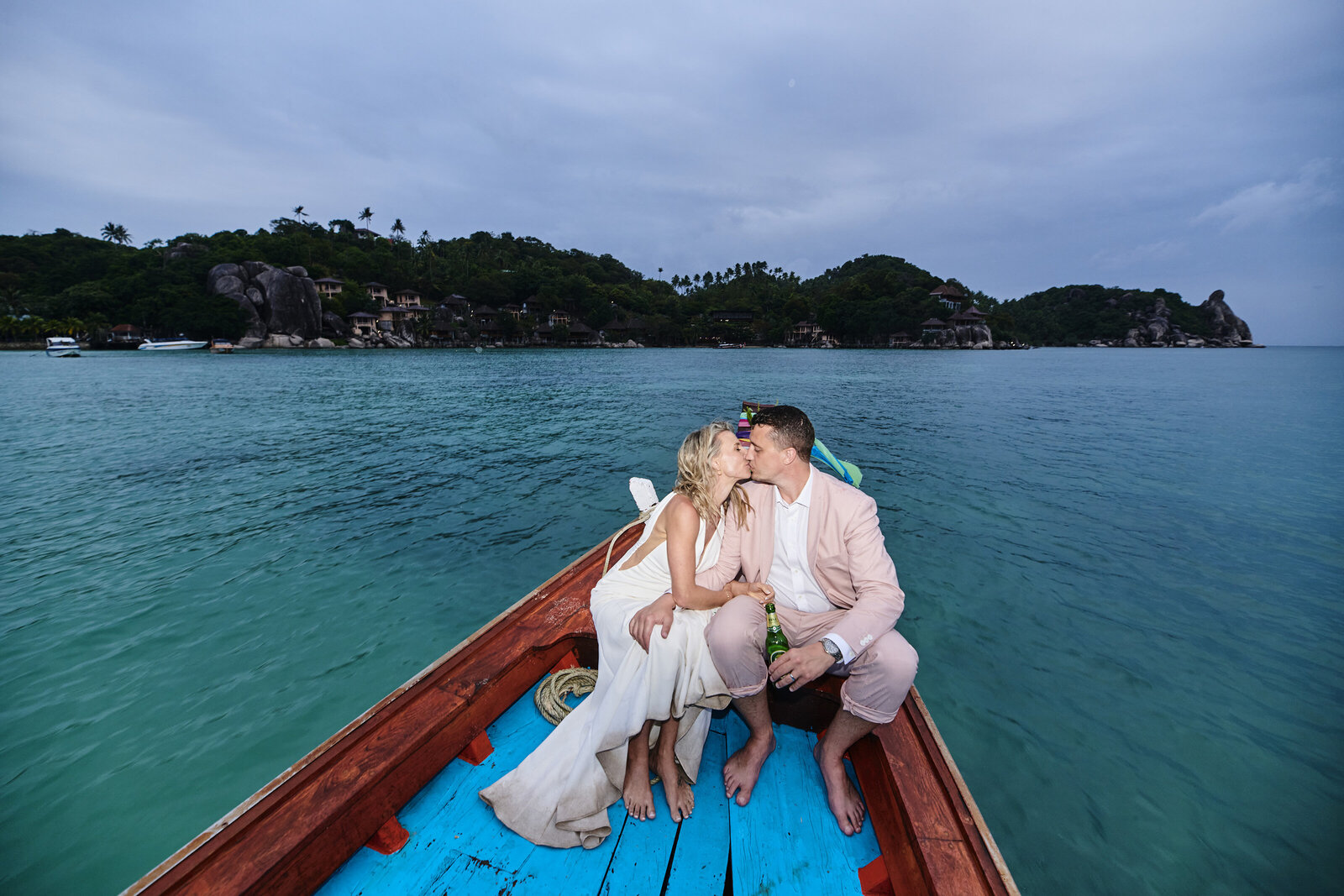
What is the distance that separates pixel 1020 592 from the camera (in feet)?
19.0

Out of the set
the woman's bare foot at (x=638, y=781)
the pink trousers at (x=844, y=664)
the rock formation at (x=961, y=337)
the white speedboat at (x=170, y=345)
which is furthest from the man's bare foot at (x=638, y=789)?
the rock formation at (x=961, y=337)

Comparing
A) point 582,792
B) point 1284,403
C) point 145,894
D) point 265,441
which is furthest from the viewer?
point 1284,403

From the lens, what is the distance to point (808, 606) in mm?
2580

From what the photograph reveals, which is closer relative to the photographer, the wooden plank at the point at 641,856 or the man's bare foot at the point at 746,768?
the wooden plank at the point at 641,856

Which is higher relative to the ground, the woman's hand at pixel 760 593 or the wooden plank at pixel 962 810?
the woman's hand at pixel 760 593

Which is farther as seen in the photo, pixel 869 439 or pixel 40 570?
pixel 869 439

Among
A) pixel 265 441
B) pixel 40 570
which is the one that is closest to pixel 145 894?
pixel 40 570

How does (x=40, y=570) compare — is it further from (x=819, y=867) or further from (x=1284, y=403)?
(x=1284, y=403)

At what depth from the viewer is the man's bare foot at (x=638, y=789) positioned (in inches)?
82.5

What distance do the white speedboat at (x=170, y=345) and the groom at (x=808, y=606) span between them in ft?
220

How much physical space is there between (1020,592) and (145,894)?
686cm

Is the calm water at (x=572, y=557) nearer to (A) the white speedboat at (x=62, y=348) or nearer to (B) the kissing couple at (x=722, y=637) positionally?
(B) the kissing couple at (x=722, y=637)

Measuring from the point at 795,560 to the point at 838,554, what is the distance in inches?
9.2

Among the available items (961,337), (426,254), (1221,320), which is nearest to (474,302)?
(426,254)
